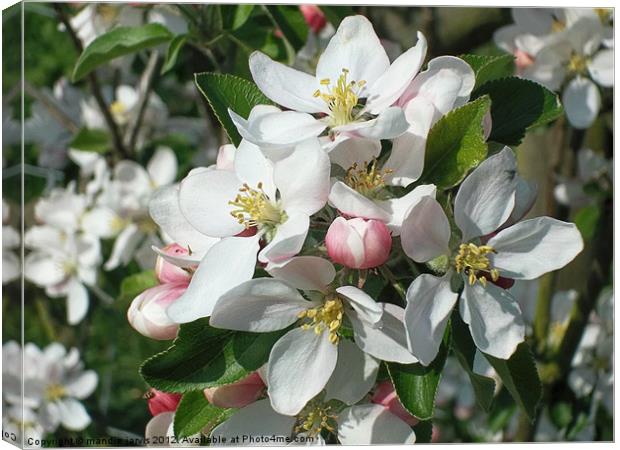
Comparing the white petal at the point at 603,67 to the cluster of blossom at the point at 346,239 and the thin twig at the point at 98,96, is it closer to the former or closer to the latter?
the cluster of blossom at the point at 346,239

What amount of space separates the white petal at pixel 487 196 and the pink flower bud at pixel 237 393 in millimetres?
262

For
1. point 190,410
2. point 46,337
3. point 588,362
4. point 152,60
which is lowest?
point 46,337

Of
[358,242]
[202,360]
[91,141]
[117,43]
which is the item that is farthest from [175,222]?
[91,141]

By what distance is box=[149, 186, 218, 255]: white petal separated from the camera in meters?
1.06

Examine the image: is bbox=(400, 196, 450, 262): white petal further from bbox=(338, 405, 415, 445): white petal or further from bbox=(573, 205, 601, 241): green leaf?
bbox=(573, 205, 601, 241): green leaf

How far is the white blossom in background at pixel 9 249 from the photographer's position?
1827 mm

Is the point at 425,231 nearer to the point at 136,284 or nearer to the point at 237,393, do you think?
the point at 237,393

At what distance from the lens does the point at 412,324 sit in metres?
0.93

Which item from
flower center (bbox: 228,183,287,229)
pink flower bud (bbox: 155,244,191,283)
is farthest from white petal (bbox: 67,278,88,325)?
flower center (bbox: 228,183,287,229)

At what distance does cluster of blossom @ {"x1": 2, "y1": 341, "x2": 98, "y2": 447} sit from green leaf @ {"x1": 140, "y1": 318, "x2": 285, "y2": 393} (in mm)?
598

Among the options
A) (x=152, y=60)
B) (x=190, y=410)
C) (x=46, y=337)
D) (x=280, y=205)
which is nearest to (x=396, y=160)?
(x=280, y=205)

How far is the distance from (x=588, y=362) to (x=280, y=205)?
3.59ft

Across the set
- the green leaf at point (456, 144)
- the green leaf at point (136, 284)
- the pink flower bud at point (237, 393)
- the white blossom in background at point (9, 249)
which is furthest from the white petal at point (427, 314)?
the white blossom in background at point (9, 249)

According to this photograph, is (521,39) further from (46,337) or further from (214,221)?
(46,337)
